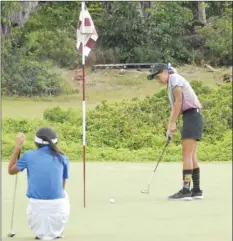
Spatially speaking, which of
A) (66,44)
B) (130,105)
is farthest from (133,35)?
(130,105)

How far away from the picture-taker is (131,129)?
45.3 ft

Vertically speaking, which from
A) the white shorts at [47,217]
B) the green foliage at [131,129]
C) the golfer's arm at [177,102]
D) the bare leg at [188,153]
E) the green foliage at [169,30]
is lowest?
the green foliage at [131,129]

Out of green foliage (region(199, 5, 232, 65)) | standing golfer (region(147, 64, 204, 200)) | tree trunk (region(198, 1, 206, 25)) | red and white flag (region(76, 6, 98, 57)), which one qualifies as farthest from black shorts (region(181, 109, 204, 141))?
tree trunk (region(198, 1, 206, 25))

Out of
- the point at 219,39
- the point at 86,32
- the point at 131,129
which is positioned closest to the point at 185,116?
the point at 86,32

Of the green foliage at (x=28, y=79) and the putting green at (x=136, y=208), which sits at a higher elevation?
the green foliage at (x=28, y=79)

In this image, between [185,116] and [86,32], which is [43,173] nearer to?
[86,32]

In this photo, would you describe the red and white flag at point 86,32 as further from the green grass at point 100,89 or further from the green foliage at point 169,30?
the green foliage at point 169,30

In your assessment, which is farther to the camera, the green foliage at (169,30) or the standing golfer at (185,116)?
the green foliage at (169,30)

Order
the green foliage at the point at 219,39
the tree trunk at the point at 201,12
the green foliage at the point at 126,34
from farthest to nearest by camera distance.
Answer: the tree trunk at the point at 201,12 → the green foliage at the point at 219,39 → the green foliage at the point at 126,34

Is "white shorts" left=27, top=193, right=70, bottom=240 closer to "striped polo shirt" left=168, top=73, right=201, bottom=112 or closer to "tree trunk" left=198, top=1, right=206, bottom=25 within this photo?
"striped polo shirt" left=168, top=73, right=201, bottom=112

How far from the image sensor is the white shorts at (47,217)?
6.12 meters

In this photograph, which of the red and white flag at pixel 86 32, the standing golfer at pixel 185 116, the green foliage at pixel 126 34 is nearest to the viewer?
the red and white flag at pixel 86 32

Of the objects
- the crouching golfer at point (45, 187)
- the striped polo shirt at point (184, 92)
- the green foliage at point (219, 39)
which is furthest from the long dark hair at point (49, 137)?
the green foliage at point (219, 39)

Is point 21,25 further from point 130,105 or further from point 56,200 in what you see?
point 56,200
